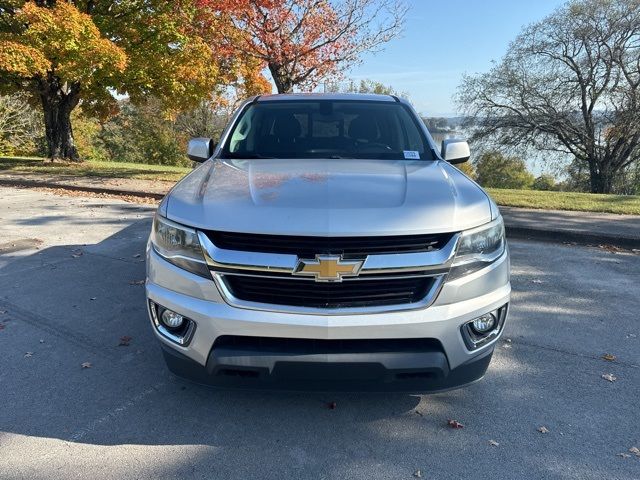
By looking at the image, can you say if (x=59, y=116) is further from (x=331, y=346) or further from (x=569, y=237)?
(x=331, y=346)

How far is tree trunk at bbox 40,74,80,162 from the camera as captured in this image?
17.9 metres

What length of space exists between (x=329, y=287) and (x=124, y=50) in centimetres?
1485

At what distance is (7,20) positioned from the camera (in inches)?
586

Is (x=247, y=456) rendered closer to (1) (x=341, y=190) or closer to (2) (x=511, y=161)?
(1) (x=341, y=190)

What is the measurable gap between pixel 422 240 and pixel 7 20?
1716 centimetres

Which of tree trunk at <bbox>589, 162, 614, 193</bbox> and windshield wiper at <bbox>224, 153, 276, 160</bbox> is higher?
windshield wiper at <bbox>224, 153, 276, 160</bbox>

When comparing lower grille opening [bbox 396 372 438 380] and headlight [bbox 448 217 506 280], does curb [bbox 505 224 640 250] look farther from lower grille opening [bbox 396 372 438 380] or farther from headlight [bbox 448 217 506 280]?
lower grille opening [bbox 396 372 438 380]

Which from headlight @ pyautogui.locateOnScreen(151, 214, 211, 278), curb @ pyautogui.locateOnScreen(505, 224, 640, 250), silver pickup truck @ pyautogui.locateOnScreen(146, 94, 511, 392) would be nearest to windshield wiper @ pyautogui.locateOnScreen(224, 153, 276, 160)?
silver pickup truck @ pyautogui.locateOnScreen(146, 94, 511, 392)

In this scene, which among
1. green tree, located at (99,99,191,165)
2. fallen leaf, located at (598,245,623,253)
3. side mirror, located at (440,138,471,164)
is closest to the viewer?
side mirror, located at (440,138,471,164)

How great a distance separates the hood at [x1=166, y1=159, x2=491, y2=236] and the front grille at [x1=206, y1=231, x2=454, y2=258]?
0.04 m

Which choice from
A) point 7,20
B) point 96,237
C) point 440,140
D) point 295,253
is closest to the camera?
point 295,253

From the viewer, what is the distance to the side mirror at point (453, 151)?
389cm

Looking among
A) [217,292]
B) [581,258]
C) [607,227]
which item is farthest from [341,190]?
[607,227]

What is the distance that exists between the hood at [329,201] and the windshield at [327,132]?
0.51 m
